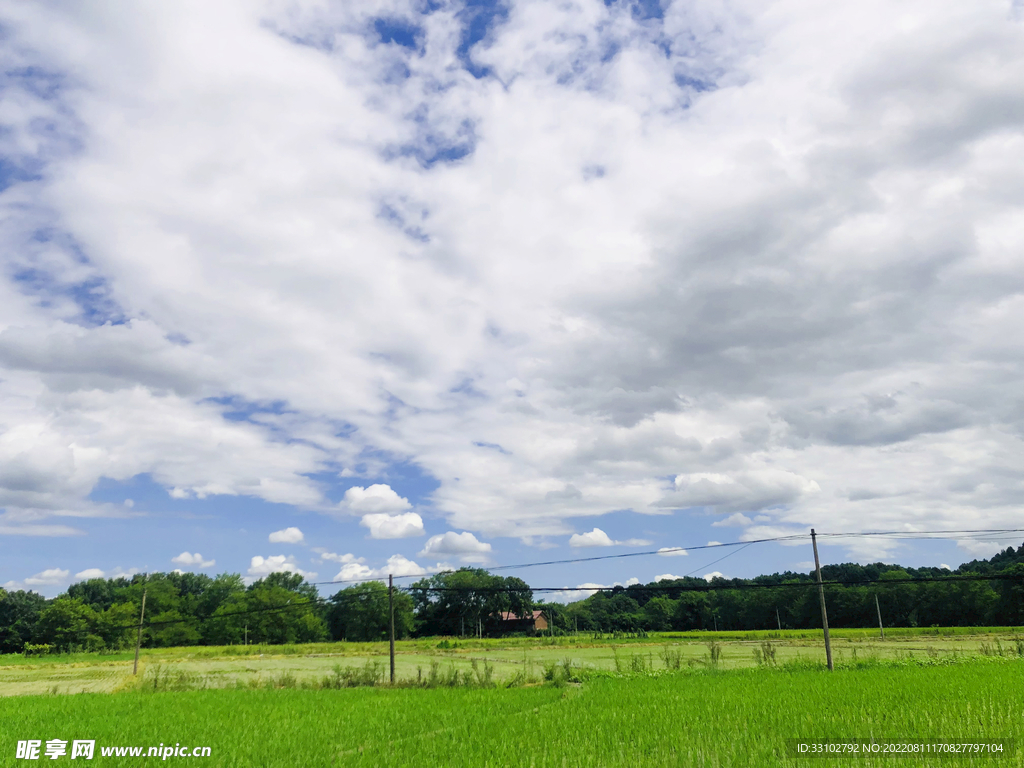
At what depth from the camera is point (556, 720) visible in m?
16.8

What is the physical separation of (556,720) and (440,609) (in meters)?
98.1

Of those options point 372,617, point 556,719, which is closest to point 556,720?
point 556,719

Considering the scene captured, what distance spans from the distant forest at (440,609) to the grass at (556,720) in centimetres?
5942

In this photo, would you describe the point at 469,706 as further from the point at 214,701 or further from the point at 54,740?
the point at 54,740

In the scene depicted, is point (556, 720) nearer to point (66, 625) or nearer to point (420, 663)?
point (420, 663)

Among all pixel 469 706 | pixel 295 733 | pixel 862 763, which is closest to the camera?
pixel 862 763

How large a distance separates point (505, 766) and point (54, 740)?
11898mm

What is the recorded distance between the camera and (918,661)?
32.0 metres

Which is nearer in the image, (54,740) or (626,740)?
(626,740)

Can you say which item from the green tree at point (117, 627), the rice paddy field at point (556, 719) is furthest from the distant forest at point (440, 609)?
the rice paddy field at point (556, 719)

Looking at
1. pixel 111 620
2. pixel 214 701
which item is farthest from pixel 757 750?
pixel 111 620

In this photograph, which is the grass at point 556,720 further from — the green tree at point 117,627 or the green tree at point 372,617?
the green tree at point 372,617

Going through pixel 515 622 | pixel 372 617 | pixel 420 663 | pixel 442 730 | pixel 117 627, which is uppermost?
pixel 442 730

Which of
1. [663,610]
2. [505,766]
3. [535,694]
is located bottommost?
[663,610]
